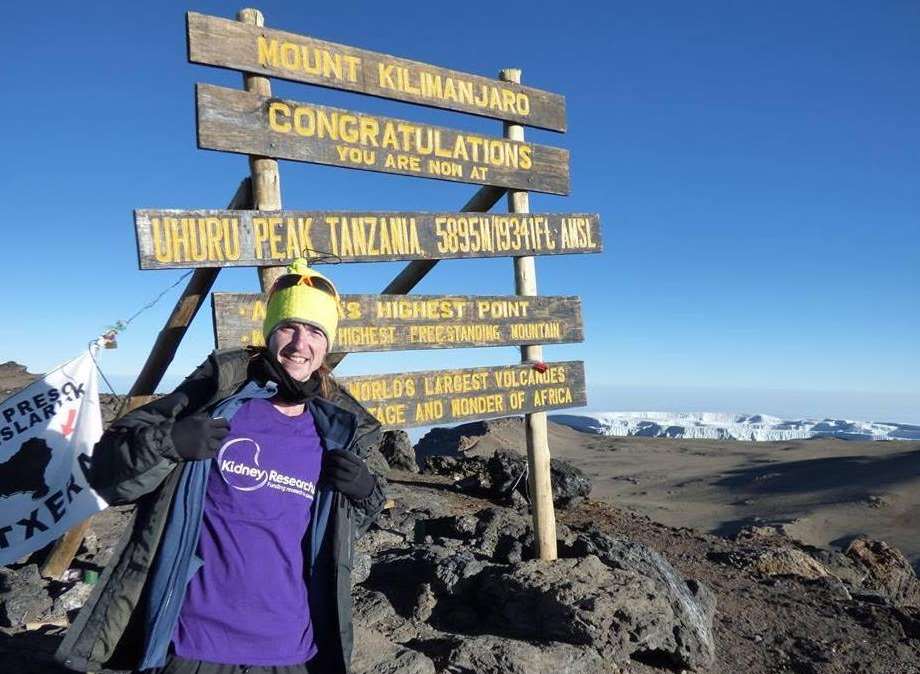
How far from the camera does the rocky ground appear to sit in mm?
4621

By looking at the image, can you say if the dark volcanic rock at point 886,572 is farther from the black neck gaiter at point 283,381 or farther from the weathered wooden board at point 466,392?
the black neck gaiter at point 283,381

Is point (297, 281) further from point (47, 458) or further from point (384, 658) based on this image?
point (47, 458)

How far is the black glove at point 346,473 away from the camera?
2678mm

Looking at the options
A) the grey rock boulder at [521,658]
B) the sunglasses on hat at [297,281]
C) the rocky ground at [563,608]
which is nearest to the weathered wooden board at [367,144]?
the sunglasses on hat at [297,281]

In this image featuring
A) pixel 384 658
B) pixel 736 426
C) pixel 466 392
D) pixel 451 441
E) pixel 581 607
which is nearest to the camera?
pixel 384 658

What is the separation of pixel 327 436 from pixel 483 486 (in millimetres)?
8799

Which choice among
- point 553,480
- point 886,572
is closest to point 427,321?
point 553,480

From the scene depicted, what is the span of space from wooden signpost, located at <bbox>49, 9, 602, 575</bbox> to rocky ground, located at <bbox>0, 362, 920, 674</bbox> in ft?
2.76

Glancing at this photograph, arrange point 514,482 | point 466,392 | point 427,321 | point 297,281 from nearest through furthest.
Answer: point 297,281, point 427,321, point 466,392, point 514,482

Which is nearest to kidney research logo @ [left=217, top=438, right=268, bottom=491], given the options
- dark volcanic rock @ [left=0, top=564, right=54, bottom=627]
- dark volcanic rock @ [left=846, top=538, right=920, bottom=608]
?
dark volcanic rock @ [left=0, top=564, right=54, bottom=627]

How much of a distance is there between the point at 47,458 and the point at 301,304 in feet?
11.3

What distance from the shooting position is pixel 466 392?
6.23 metres

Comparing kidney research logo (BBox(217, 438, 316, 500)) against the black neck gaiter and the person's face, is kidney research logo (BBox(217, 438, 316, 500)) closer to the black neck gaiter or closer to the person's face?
the black neck gaiter

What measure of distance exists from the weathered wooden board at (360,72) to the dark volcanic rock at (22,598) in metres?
3.78
